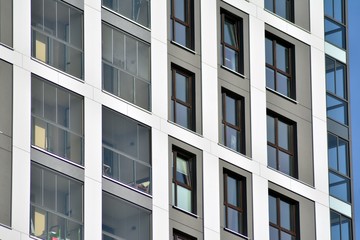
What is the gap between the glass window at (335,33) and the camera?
73.2 meters

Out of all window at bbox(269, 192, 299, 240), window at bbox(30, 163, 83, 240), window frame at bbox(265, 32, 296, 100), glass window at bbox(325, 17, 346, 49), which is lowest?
window at bbox(30, 163, 83, 240)

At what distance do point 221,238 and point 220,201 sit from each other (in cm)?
119

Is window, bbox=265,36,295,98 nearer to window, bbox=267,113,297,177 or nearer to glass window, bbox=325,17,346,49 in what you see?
window, bbox=267,113,297,177

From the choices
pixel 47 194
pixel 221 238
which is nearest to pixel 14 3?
pixel 47 194

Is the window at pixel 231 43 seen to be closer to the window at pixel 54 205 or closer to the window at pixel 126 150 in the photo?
the window at pixel 126 150

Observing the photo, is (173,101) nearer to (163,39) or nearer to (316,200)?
(163,39)

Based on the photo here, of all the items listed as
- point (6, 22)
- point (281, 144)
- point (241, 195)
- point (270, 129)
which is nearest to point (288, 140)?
point (281, 144)

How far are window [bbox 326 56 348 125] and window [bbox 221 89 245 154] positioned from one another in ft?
14.1

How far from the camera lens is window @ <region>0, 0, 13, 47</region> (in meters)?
62.0

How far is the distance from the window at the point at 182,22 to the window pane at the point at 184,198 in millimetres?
4656

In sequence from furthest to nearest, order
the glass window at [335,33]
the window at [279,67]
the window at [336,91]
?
1. the glass window at [335,33]
2. the window at [336,91]
3. the window at [279,67]

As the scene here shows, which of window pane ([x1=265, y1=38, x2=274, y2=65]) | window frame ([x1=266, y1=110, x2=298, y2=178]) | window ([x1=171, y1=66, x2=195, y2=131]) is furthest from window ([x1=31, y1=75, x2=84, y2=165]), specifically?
window pane ([x1=265, y1=38, x2=274, y2=65])

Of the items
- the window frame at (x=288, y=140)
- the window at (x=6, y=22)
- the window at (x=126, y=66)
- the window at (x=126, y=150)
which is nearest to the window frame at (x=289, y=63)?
the window frame at (x=288, y=140)

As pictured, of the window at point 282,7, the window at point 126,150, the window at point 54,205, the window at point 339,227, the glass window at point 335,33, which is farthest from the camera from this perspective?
the glass window at point 335,33
